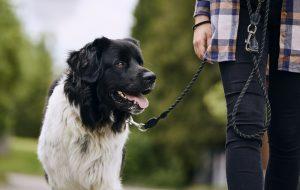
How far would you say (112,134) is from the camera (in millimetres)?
5316

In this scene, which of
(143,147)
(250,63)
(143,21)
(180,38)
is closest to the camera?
(250,63)

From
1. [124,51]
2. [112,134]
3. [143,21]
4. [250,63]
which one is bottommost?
[112,134]

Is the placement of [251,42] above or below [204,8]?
below

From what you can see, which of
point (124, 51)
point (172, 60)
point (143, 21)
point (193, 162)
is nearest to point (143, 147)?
point (193, 162)

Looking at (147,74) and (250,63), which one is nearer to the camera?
(250,63)

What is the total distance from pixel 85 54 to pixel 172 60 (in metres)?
28.9

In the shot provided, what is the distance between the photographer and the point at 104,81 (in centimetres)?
530

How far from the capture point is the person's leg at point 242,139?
11.0ft

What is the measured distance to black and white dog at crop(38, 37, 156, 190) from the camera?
16.7 ft

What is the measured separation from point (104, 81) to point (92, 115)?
0.92ft

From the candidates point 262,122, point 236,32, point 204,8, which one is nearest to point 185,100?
point 204,8

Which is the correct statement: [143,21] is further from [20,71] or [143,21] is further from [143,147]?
[20,71]

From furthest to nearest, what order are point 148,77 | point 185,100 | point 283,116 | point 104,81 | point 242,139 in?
point 185,100, point 104,81, point 148,77, point 283,116, point 242,139

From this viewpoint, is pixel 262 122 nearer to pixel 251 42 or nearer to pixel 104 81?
pixel 251 42
